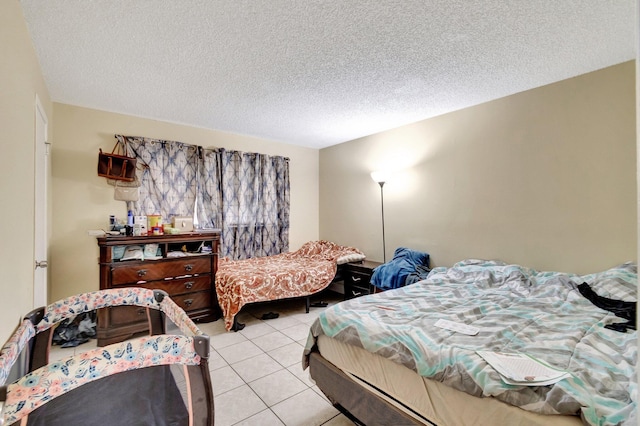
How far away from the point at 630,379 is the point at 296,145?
459 cm

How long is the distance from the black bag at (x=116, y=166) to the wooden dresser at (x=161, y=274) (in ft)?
2.65

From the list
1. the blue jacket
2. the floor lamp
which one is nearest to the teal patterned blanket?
the blue jacket

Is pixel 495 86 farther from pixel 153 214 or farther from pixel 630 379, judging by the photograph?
pixel 153 214

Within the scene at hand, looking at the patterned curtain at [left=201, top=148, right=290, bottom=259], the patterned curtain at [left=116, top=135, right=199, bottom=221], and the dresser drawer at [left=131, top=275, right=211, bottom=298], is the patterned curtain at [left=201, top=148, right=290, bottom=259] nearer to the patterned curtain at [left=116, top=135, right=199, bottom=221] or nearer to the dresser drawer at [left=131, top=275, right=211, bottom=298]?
the patterned curtain at [left=116, top=135, right=199, bottom=221]

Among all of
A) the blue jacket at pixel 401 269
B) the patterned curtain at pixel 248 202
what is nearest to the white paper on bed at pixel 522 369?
the blue jacket at pixel 401 269

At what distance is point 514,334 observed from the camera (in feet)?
5.24

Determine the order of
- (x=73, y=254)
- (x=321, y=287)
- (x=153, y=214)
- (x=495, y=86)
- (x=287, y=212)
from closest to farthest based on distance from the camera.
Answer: (x=495, y=86) → (x=73, y=254) → (x=153, y=214) → (x=321, y=287) → (x=287, y=212)

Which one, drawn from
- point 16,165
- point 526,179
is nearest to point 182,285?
point 16,165

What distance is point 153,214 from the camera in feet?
11.6

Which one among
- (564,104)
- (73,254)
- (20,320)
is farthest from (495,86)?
(73,254)

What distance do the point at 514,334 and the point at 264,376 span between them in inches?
72.4

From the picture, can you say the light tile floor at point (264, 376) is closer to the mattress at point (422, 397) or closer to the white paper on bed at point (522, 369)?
the mattress at point (422, 397)

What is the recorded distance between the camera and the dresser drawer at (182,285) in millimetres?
3094

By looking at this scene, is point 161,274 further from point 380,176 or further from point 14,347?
point 380,176
